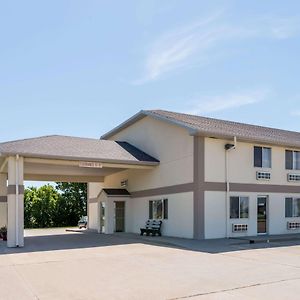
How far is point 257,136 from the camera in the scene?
20969mm

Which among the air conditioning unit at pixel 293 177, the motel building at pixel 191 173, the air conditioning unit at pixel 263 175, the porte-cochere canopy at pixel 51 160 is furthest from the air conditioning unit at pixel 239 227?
the porte-cochere canopy at pixel 51 160

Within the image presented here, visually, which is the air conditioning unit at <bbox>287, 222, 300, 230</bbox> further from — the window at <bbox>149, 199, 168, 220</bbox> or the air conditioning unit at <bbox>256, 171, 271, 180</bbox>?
the window at <bbox>149, 199, 168, 220</bbox>

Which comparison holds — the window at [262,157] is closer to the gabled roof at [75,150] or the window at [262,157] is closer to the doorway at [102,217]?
the gabled roof at [75,150]

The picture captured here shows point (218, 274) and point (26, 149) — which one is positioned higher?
point (26, 149)

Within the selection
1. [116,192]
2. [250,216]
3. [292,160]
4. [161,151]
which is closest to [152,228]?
[161,151]

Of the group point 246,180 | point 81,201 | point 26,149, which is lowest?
point 81,201

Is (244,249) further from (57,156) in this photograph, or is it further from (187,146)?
(57,156)

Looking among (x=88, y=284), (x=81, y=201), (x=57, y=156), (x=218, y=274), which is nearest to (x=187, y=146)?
(x=57, y=156)

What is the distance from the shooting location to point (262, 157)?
21.6 m

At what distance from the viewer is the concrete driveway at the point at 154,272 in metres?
8.32

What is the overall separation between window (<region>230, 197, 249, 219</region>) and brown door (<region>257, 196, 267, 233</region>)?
2.74 feet

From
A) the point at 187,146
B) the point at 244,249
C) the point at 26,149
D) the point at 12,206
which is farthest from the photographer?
the point at 187,146

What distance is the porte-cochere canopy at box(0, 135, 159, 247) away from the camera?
704 inches

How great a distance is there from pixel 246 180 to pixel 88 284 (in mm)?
13155
